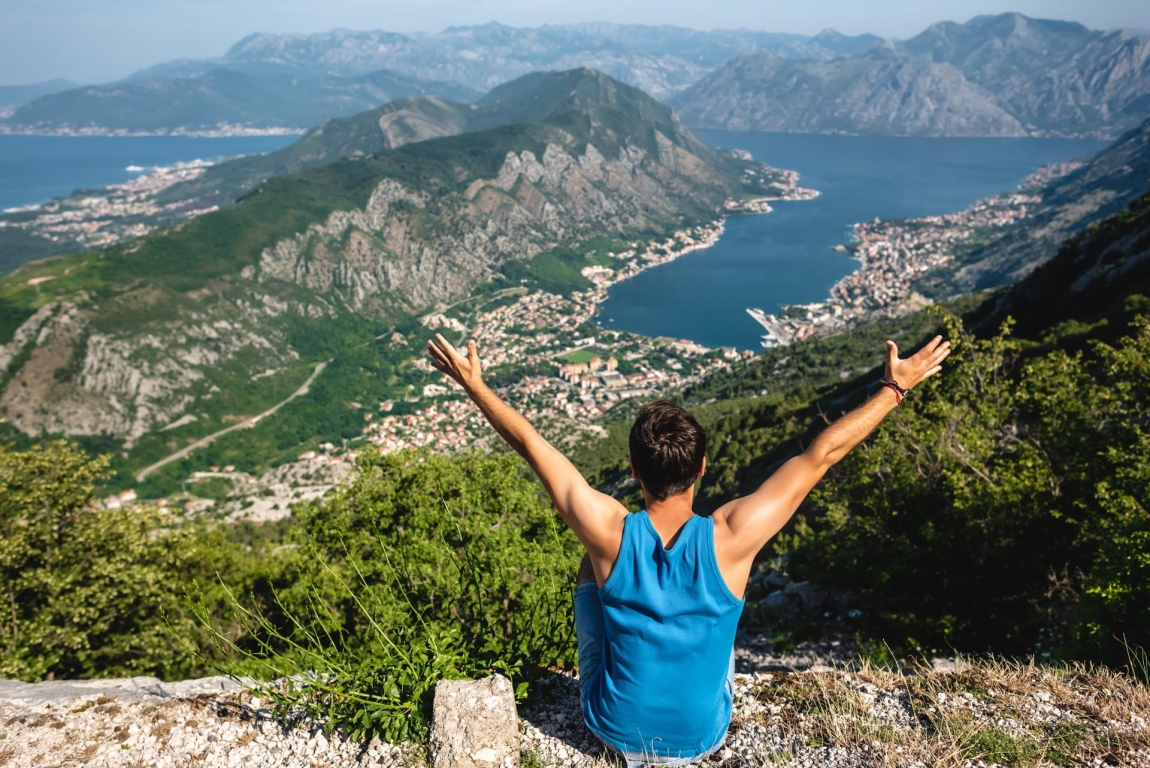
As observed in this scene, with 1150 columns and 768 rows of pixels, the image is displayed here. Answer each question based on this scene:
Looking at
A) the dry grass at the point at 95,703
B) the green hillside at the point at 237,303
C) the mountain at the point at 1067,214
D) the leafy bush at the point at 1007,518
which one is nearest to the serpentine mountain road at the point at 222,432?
the green hillside at the point at 237,303

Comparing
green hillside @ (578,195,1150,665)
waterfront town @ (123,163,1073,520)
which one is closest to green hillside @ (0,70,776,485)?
waterfront town @ (123,163,1073,520)

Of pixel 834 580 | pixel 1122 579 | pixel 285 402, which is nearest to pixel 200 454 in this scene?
pixel 285 402

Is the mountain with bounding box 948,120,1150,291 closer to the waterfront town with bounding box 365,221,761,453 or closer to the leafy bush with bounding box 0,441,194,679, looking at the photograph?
the waterfront town with bounding box 365,221,761,453

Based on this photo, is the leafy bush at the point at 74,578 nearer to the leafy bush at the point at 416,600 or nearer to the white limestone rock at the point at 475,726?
the leafy bush at the point at 416,600

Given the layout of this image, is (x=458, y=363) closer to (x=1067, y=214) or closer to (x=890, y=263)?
(x=890, y=263)

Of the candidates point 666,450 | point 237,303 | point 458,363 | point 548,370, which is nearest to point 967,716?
point 666,450

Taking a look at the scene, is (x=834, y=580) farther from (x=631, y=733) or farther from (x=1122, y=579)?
(x=631, y=733)
